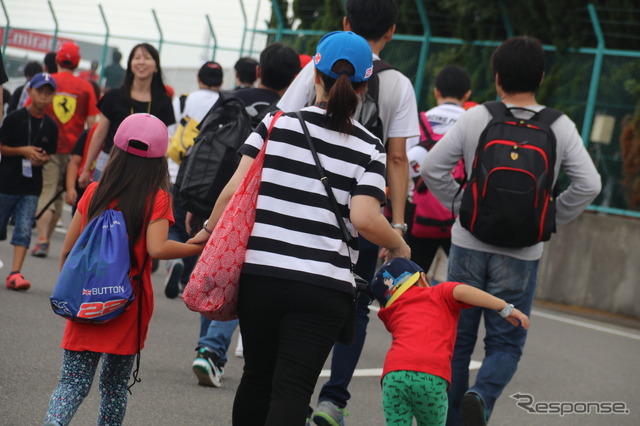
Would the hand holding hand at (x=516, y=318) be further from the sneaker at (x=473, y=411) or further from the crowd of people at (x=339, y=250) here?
the sneaker at (x=473, y=411)

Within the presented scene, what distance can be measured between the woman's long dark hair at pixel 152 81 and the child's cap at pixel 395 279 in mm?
3800

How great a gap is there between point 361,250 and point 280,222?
151cm

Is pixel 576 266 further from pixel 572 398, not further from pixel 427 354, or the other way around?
pixel 427 354

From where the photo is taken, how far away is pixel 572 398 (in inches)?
295

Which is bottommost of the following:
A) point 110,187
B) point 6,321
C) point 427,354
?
point 6,321

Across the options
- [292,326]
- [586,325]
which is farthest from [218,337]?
[586,325]

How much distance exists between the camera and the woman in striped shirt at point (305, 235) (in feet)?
12.2

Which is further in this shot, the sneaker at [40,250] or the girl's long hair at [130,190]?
the sneaker at [40,250]

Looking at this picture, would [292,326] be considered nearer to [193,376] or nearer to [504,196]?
[504,196]

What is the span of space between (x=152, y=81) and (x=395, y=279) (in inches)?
159

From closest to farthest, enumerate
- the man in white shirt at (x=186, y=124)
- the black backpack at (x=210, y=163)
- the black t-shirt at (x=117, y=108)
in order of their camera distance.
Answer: the black backpack at (x=210, y=163) → the man in white shirt at (x=186, y=124) → the black t-shirt at (x=117, y=108)

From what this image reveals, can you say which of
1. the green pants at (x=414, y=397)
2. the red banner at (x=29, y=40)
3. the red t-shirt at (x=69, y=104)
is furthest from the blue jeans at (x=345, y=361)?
the red banner at (x=29, y=40)

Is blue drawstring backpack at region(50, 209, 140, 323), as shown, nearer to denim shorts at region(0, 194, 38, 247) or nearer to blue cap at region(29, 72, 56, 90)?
denim shorts at region(0, 194, 38, 247)

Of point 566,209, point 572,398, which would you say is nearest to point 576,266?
point 572,398
